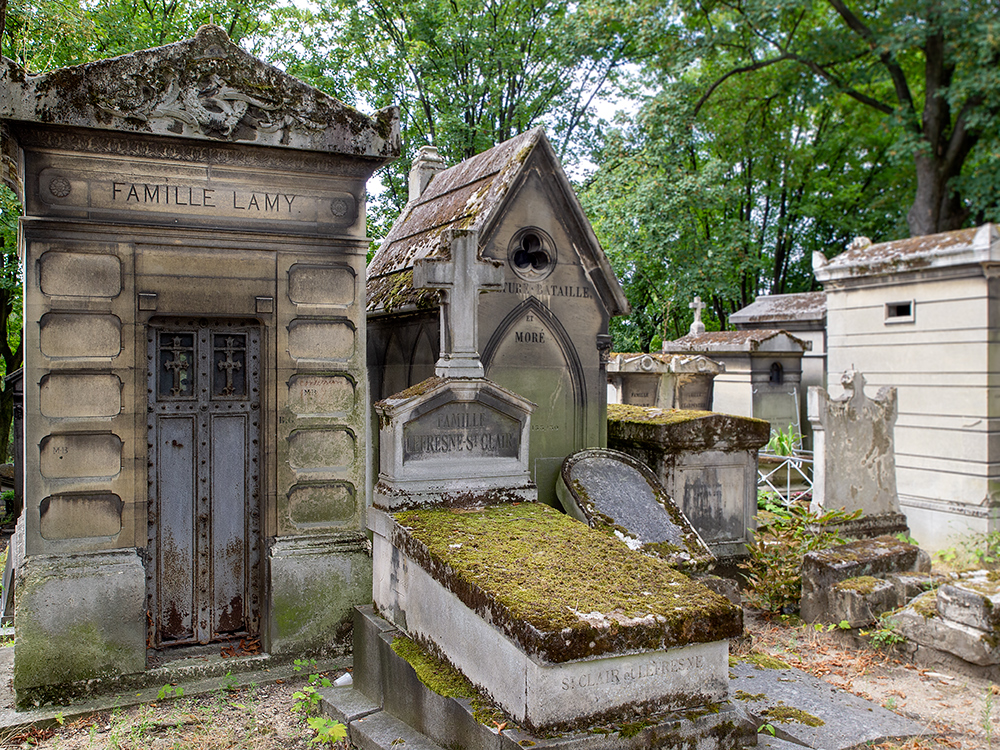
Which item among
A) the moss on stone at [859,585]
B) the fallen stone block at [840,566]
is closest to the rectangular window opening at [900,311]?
the fallen stone block at [840,566]

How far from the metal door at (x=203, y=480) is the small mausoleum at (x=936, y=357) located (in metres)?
8.34

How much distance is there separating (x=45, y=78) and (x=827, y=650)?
634 cm

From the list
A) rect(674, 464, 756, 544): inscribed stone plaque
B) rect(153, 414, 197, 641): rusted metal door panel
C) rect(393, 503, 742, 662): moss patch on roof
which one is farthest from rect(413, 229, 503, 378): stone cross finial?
rect(674, 464, 756, 544): inscribed stone plaque

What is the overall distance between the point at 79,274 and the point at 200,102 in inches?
52.4

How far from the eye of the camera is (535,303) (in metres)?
6.15

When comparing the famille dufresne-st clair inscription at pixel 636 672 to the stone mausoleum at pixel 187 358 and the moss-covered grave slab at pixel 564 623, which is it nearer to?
the moss-covered grave slab at pixel 564 623

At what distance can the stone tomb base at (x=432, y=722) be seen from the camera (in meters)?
2.87

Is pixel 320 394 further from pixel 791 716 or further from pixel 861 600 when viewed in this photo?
pixel 861 600

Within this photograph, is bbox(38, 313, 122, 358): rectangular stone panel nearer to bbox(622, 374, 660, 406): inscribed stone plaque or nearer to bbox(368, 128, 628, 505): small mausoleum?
bbox(368, 128, 628, 505): small mausoleum

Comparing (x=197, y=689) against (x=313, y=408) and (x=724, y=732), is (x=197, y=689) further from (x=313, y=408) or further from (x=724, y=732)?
(x=724, y=732)

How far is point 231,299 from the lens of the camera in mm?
5066

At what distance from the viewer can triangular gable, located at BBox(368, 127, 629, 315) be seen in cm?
597

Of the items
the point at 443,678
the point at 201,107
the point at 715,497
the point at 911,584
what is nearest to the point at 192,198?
the point at 201,107

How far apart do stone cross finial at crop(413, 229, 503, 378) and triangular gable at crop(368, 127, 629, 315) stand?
270mm
